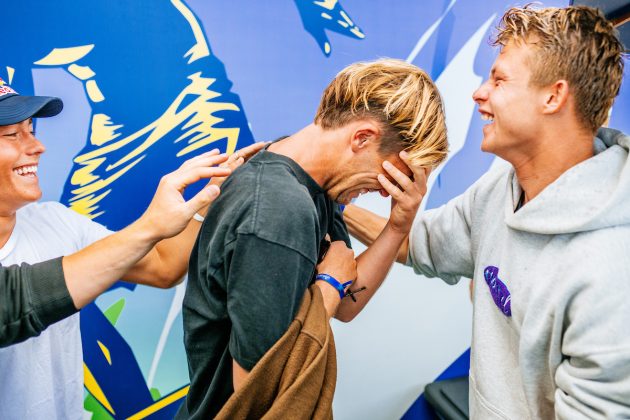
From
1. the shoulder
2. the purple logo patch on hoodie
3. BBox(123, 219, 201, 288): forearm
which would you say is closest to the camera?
the purple logo patch on hoodie

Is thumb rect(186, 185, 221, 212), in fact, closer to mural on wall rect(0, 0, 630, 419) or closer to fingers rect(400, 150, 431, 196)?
fingers rect(400, 150, 431, 196)

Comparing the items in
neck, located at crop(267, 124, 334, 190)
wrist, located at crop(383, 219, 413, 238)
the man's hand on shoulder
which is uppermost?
neck, located at crop(267, 124, 334, 190)

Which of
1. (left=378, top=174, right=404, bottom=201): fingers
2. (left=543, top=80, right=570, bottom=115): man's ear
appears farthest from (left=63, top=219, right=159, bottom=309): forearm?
(left=543, top=80, right=570, bottom=115): man's ear

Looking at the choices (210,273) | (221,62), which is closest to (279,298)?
(210,273)

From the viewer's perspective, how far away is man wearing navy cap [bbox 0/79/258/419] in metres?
1.07

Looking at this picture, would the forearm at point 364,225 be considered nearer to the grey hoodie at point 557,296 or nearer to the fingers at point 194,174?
the grey hoodie at point 557,296

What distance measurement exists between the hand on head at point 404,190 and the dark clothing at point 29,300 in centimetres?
82

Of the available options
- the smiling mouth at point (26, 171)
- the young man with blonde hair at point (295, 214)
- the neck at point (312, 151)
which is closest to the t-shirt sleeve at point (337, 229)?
the young man with blonde hair at point (295, 214)

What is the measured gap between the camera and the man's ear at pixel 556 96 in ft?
3.66

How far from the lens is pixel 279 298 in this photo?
3.06ft

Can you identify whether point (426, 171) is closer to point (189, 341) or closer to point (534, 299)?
point (534, 299)

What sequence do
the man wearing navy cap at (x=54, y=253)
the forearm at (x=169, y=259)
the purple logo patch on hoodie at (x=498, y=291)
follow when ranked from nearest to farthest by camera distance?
1. the man wearing navy cap at (x=54, y=253)
2. the purple logo patch on hoodie at (x=498, y=291)
3. the forearm at (x=169, y=259)

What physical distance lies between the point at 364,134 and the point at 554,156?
47cm

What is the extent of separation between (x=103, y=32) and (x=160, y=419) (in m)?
1.38
